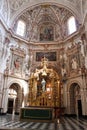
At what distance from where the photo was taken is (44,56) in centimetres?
2005

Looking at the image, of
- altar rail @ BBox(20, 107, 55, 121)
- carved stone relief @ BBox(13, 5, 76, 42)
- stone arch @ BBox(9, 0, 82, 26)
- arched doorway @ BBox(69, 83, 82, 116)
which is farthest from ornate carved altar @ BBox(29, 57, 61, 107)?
stone arch @ BBox(9, 0, 82, 26)

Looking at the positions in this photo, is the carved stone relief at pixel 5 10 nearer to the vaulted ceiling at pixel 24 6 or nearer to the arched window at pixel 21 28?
the vaulted ceiling at pixel 24 6

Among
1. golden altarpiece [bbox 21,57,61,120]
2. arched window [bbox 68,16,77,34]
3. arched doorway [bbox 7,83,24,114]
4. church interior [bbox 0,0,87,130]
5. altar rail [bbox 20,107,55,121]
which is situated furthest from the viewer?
arched window [bbox 68,16,77,34]

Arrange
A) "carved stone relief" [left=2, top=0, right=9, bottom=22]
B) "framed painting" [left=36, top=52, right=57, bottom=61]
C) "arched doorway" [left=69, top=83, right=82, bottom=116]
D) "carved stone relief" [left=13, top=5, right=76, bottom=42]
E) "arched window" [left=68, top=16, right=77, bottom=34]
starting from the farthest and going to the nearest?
"carved stone relief" [left=13, top=5, right=76, bottom=42] → "framed painting" [left=36, top=52, right=57, bottom=61] → "arched window" [left=68, top=16, right=77, bottom=34] → "carved stone relief" [left=2, top=0, right=9, bottom=22] → "arched doorway" [left=69, top=83, right=82, bottom=116]

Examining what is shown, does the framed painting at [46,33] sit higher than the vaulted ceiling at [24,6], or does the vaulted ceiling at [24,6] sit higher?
the vaulted ceiling at [24,6]

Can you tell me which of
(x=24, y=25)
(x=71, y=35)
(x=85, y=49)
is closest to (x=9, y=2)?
(x=24, y=25)

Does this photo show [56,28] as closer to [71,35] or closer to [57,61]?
[71,35]

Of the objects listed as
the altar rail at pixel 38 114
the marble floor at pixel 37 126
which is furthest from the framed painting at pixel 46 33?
the marble floor at pixel 37 126

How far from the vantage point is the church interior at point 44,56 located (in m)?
16.4

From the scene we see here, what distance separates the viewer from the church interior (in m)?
16.4

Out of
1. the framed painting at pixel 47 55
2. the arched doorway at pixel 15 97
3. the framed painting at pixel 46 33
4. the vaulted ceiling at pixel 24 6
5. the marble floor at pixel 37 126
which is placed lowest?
the marble floor at pixel 37 126

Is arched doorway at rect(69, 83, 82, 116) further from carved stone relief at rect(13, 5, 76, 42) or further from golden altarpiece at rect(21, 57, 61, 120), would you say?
carved stone relief at rect(13, 5, 76, 42)

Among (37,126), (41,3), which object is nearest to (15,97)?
(37,126)

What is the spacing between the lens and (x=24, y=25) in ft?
69.6
